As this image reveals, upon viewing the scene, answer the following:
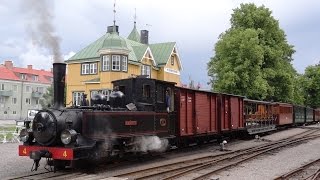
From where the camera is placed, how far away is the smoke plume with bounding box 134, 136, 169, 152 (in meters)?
13.0

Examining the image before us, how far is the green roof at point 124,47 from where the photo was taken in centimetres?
3722

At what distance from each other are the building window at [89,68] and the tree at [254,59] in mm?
11895

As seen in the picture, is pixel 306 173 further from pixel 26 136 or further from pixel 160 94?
pixel 26 136

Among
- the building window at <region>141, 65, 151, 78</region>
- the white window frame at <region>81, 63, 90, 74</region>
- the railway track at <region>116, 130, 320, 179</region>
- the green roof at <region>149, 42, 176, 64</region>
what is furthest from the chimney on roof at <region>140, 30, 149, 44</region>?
the railway track at <region>116, 130, 320, 179</region>

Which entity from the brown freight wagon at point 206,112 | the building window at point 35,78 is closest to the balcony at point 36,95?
the building window at point 35,78

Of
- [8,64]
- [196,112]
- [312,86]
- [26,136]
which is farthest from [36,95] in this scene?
[26,136]

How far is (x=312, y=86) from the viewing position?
66375 millimetres

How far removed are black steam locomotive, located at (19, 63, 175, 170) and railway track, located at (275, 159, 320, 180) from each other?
445 centimetres

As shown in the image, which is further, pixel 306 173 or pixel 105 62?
pixel 105 62

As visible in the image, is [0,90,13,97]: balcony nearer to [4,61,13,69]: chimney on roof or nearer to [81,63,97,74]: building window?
[4,61,13,69]: chimney on roof

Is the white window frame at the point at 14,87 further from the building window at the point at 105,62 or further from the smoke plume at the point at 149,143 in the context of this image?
the smoke plume at the point at 149,143

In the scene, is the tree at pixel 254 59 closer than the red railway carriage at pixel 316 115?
Yes

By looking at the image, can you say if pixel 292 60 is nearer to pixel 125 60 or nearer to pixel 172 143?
pixel 125 60

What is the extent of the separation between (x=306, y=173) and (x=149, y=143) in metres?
5.02
